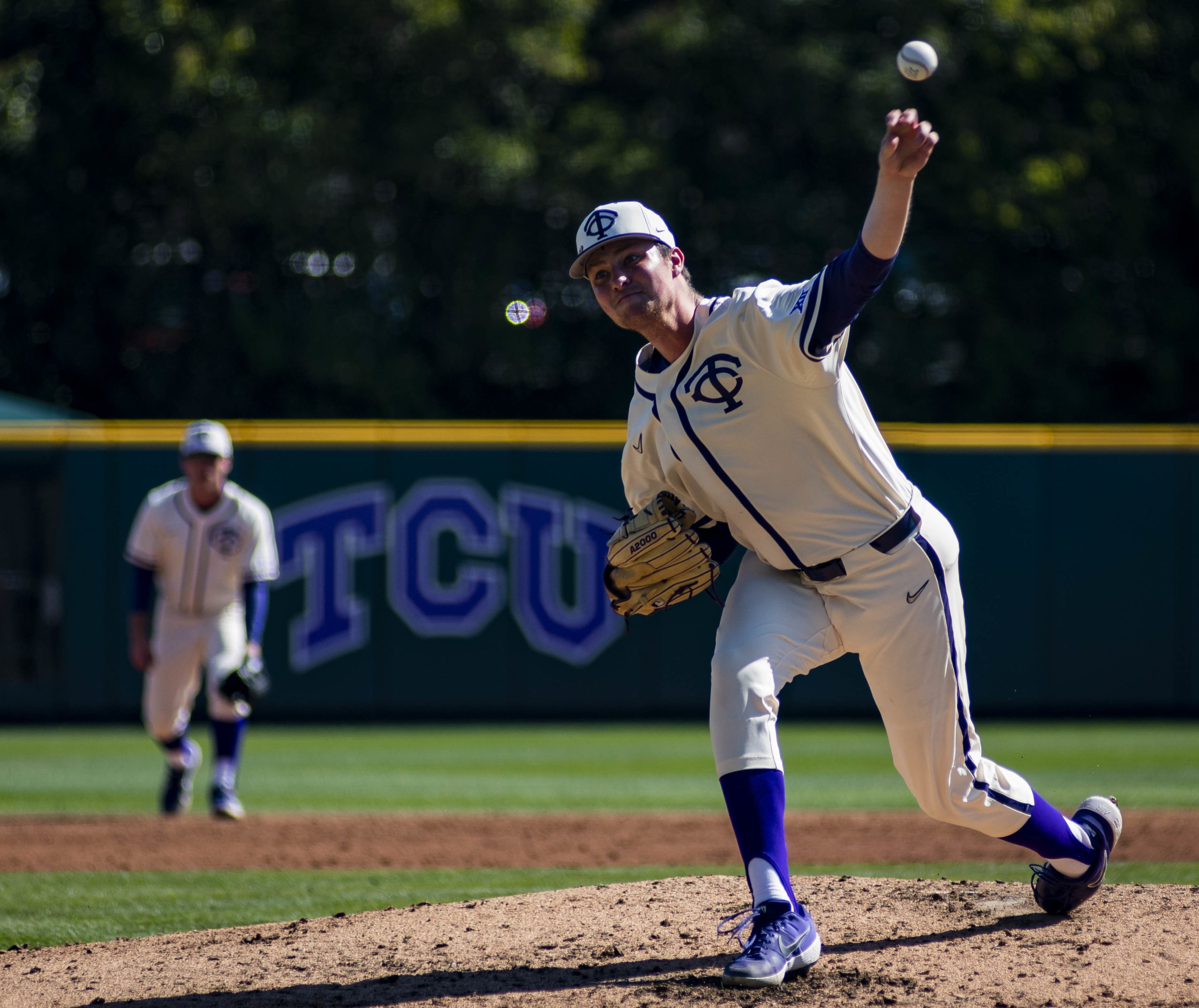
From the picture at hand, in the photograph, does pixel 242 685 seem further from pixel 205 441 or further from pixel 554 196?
pixel 554 196

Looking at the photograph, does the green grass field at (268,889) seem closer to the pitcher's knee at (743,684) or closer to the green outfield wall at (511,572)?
the pitcher's knee at (743,684)

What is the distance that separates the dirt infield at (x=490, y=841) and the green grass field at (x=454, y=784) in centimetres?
21

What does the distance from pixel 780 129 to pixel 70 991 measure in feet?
44.4

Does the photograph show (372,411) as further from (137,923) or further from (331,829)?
(137,923)

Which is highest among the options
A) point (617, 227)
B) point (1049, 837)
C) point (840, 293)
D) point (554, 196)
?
point (554, 196)

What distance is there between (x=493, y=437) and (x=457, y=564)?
107cm

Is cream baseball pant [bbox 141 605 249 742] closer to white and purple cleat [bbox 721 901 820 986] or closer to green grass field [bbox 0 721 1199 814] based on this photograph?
green grass field [bbox 0 721 1199 814]

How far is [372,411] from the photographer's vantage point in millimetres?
14602

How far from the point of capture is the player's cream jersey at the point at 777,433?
3.14 metres

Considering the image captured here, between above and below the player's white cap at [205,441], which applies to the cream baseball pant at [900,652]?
below

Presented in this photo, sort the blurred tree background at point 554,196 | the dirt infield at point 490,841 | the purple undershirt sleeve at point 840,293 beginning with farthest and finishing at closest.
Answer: the blurred tree background at point 554,196 < the dirt infield at point 490,841 < the purple undershirt sleeve at point 840,293

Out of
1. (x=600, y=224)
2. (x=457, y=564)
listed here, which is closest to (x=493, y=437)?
(x=457, y=564)

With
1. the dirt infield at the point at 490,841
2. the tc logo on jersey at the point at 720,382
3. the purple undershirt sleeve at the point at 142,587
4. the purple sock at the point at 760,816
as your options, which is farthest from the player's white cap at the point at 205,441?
the purple sock at the point at 760,816

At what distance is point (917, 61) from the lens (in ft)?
9.12
